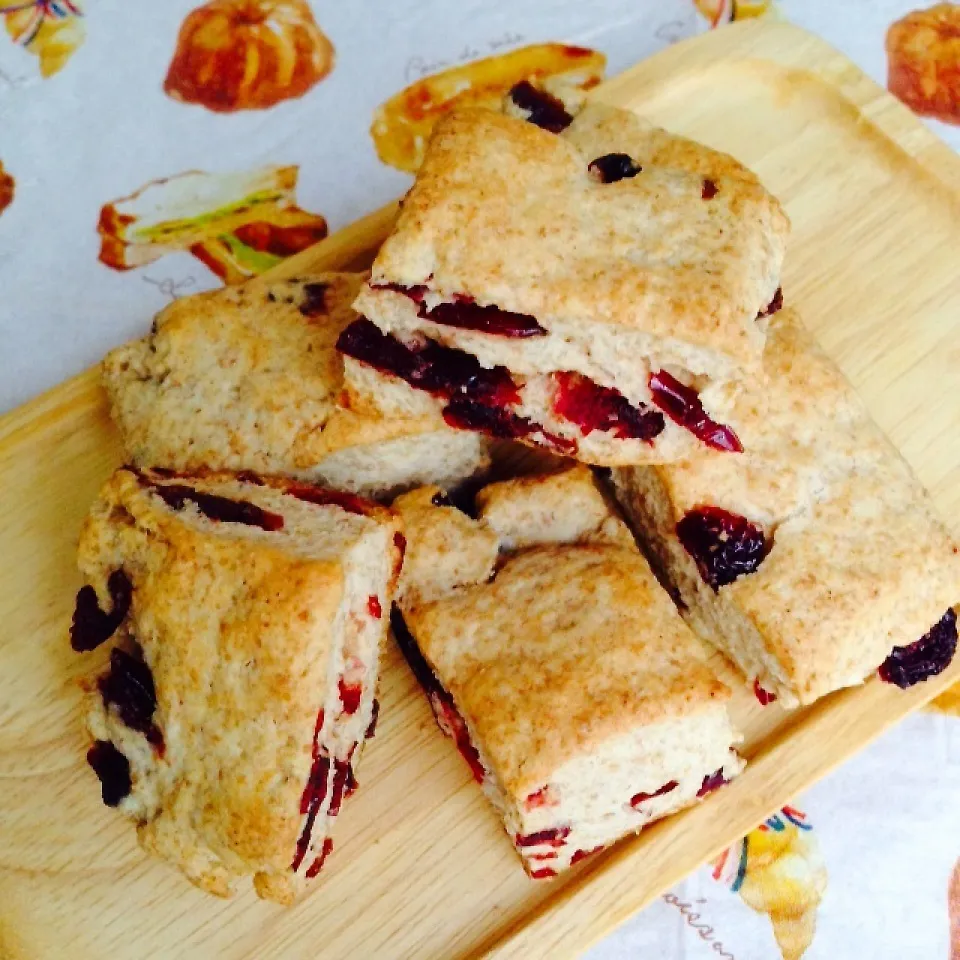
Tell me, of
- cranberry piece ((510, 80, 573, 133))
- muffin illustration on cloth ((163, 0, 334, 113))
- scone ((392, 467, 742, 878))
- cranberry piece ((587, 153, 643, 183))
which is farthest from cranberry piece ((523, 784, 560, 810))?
muffin illustration on cloth ((163, 0, 334, 113))

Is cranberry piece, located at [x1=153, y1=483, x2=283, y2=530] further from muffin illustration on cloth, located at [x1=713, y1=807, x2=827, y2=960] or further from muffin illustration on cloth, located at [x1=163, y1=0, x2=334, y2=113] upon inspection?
muffin illustration on cloth, located at [x1=163, y1=0, x2=334, y2=113]

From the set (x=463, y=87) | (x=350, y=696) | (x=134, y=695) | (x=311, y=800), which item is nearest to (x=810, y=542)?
(x=350, y=696)

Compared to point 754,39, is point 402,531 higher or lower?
lower

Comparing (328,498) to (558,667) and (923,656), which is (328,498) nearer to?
(558,667)

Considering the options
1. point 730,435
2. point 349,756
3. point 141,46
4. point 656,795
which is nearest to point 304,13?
point 141,46

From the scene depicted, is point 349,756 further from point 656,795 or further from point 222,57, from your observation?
point 222,57

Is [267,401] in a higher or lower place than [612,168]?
lower

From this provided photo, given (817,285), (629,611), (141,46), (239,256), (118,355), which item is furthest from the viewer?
(141,46)
